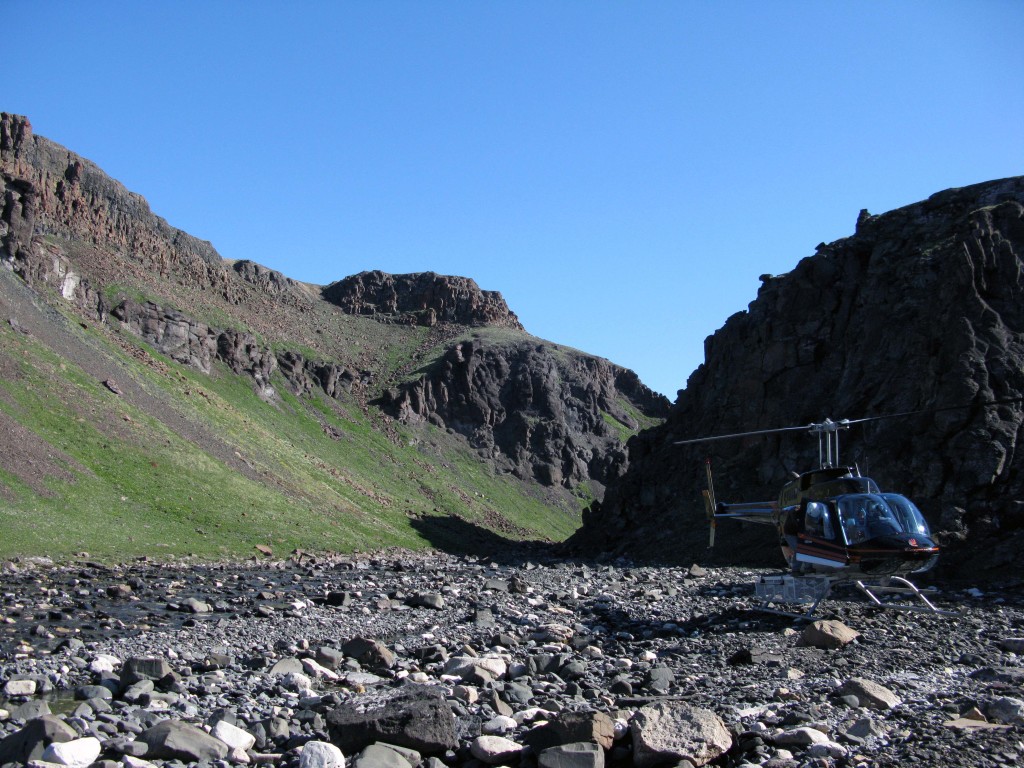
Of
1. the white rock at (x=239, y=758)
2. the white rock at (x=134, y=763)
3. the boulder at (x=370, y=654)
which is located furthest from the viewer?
the boulder at (x=370, y=654)

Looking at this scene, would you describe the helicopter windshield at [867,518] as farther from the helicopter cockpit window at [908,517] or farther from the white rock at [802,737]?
the white rock at [802,737]

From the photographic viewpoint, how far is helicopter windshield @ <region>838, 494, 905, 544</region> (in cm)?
2183

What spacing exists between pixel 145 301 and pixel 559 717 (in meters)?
88.9

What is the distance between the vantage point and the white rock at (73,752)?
32.6 ft

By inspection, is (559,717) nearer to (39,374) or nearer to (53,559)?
(53,559)

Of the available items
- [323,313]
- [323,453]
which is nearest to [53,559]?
[323,453]

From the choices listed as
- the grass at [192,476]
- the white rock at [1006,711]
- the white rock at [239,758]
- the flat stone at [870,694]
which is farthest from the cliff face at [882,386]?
the white rock at [239,758]

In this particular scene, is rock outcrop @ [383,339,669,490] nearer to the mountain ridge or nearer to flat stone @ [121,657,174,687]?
the mountain ridge

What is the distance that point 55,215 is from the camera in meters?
91.6

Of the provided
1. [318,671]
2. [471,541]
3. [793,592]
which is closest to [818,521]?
[793,592]

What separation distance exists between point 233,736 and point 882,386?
49117 mm

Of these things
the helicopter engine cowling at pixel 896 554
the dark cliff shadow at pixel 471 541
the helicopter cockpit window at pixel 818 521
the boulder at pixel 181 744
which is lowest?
the dark cliff shadow at pixel 471 541

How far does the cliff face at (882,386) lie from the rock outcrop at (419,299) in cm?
8916

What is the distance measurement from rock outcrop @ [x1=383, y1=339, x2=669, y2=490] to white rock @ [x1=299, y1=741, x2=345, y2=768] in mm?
108871
